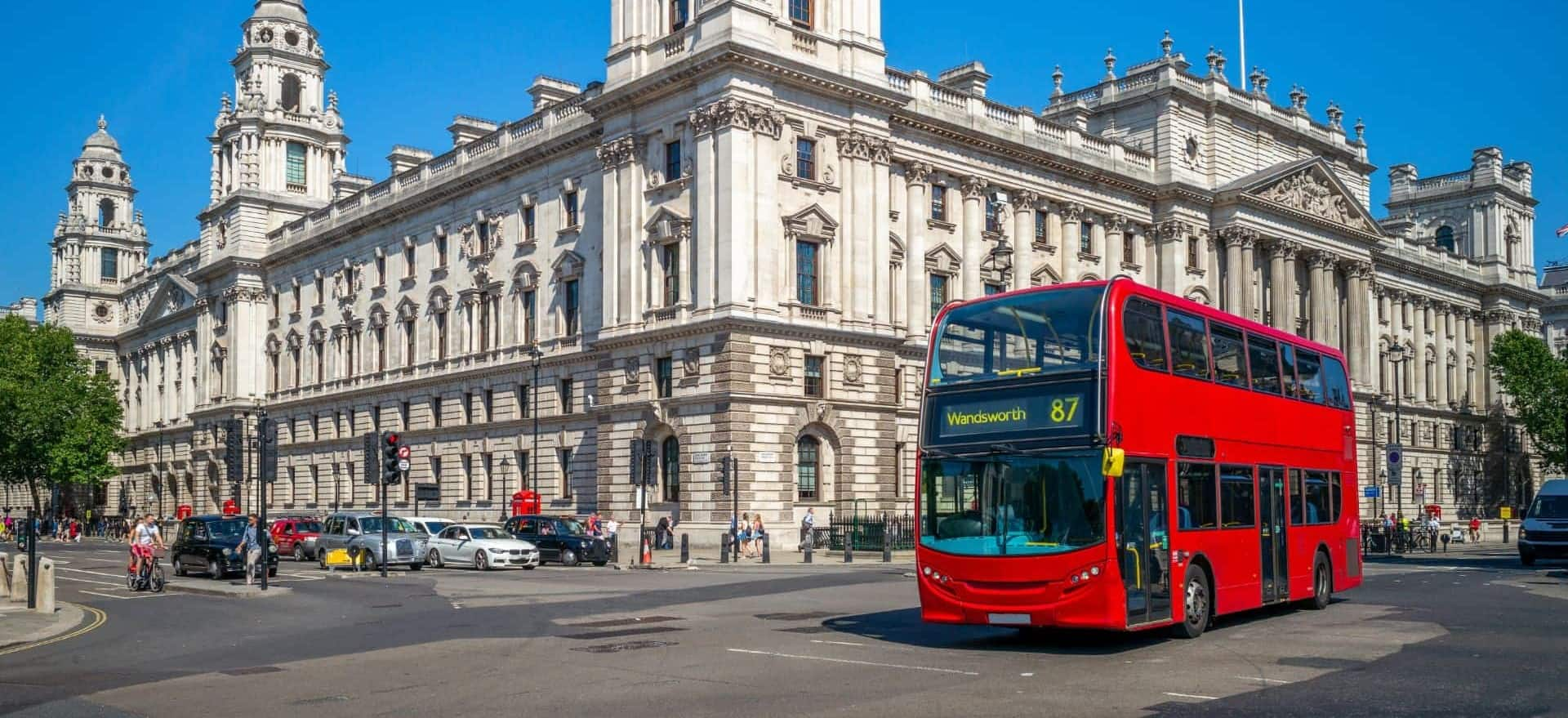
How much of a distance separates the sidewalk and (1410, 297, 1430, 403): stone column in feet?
272

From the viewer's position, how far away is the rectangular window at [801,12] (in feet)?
166

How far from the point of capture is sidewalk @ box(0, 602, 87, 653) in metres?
20.2

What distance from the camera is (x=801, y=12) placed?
5081 centimetres

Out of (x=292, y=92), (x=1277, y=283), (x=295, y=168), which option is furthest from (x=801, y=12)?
(x=292, y=92)

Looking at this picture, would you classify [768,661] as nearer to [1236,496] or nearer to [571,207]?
[1236,496]

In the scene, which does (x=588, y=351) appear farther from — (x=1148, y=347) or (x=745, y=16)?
(x=1148, y=347)

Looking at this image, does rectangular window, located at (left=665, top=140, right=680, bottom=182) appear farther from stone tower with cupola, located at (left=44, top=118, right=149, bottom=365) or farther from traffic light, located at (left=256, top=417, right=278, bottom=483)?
stone tower with cupola, located at (left=44, top=118, right=149, bottom=365)

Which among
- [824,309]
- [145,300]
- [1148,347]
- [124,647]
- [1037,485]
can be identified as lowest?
[124,647]

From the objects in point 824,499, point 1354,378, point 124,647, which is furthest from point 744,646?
point 1354,378

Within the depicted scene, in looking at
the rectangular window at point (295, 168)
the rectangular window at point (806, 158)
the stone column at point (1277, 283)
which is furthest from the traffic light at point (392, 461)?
the rectangular window at point (295, 168)

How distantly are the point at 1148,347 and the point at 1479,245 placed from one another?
9321 centimetres

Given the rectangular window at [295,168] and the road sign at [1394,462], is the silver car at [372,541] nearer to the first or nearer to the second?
the road sign at [1394,462]

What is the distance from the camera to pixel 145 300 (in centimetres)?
10944

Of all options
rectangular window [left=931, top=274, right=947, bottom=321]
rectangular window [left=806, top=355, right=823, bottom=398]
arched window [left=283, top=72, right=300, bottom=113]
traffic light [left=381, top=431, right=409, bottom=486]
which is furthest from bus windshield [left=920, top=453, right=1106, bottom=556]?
arched window [left=283, top=72, right=300, bottom=113]
